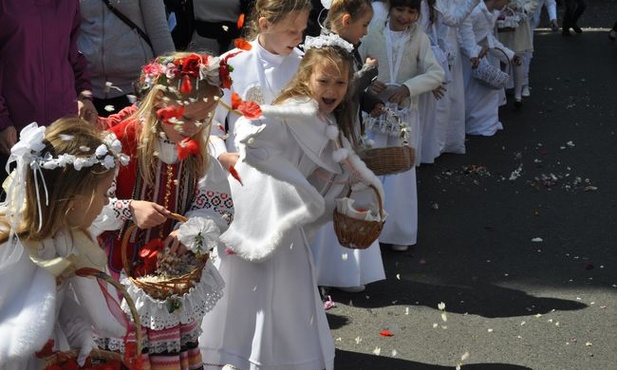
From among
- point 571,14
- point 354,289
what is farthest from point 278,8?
point 571,14

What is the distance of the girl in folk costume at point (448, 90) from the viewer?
9922 mm

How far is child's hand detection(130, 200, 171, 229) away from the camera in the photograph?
4.18m

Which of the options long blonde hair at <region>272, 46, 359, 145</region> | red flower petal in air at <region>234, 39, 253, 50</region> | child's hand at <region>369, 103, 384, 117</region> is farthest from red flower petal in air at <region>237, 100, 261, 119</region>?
child's hand at <region>369, 103, 384, 117</region>

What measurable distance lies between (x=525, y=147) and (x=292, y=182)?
6.46 metres

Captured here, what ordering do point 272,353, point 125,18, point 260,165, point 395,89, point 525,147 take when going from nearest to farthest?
point 260,165
point 272,353
point 125,18
point 395,89
point 525,147

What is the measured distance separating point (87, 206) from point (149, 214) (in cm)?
67

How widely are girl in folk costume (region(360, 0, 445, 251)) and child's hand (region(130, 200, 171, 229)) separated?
11.6ft

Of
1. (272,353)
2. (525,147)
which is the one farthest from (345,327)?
(525,147)

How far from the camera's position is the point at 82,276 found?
3.49m

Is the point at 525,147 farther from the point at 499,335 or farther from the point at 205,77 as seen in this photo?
the point at 205,77

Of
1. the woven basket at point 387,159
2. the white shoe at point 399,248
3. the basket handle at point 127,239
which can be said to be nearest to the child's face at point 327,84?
the woven basket at point 387,159

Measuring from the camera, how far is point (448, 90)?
Result: 10.6m

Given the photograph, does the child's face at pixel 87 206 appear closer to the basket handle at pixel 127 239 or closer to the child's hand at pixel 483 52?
the basket handle at pixel 127 239

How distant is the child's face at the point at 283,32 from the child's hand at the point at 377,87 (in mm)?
1831
